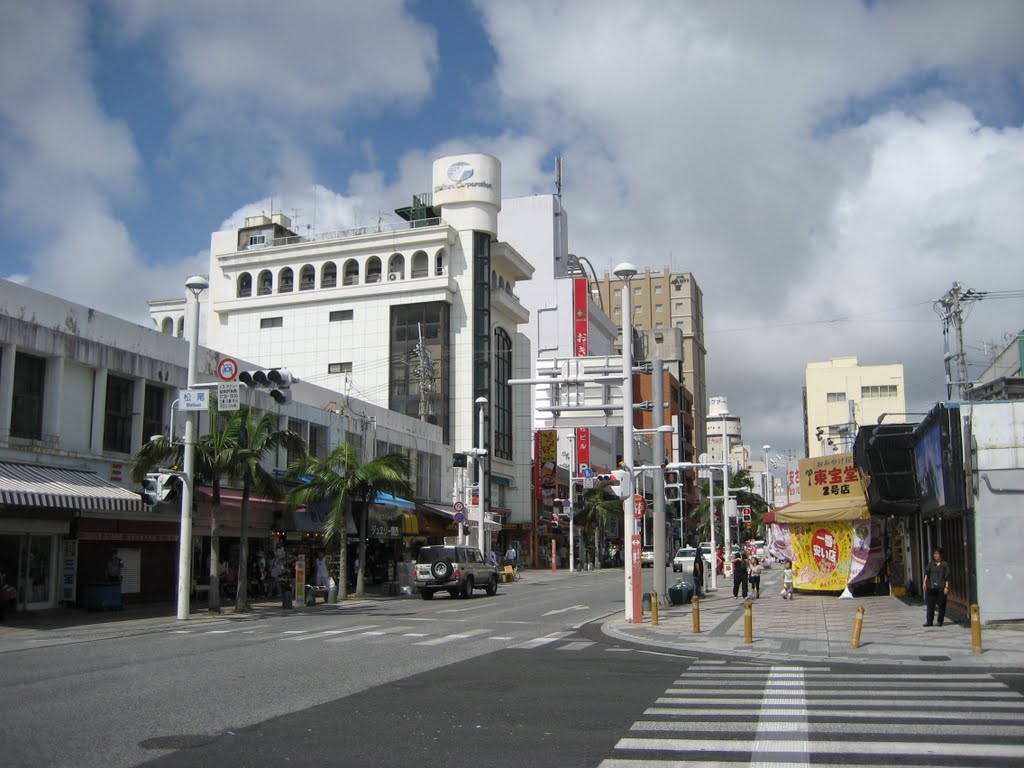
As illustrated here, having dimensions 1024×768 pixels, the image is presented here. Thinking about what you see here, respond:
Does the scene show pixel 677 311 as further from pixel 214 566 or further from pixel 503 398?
pixel 214 566

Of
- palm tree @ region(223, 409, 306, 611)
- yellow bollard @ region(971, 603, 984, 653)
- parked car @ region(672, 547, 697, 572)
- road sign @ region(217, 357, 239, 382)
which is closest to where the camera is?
yellow bollard @ region(971, 603, 984, 653)

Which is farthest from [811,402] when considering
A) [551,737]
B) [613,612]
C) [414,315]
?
[551,737]

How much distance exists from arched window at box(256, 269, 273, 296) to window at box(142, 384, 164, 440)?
4431 centimetres

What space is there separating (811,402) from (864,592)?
302 feet

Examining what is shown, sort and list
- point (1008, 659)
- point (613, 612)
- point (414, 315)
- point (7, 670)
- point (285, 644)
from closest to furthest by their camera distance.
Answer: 1. point (7, 670)
2. point (1008, 659)
3. point (285, 644)
4. point (613, 612)
5. point (414, 315)

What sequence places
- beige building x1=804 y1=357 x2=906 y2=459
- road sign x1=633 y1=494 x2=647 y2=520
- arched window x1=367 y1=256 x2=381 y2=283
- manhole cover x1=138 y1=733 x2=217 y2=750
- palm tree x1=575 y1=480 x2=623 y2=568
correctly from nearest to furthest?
manhole cover x1=138 y1=733 x2=217 y2=750, road sign x1=633 y1=494 x2=647 y2=520, arched window x1=367 y1=256 x2=381 y2=283, palm tree x1=575 y1=480 x2=623 y2=568, beige building x1=804 y1=357 x2=906 y2=459

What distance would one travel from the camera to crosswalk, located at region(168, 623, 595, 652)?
63.3 feet

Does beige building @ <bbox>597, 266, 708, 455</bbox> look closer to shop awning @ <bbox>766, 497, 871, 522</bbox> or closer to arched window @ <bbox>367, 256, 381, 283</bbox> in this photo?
arched window @ <bbox>367, 256, 381, 283</bbox>

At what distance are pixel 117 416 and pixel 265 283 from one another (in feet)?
155

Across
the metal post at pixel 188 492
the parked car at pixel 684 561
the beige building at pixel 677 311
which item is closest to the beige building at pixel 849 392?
the beige building at pixel 677 311

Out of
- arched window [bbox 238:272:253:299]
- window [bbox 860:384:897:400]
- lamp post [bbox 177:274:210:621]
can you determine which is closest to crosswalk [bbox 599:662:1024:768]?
lamp post [bbox 177:274:210:621]

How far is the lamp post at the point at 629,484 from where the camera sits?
2298 cm

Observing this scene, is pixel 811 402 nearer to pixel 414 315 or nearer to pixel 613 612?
pixel 414 315

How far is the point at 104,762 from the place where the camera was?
8.29 meters
